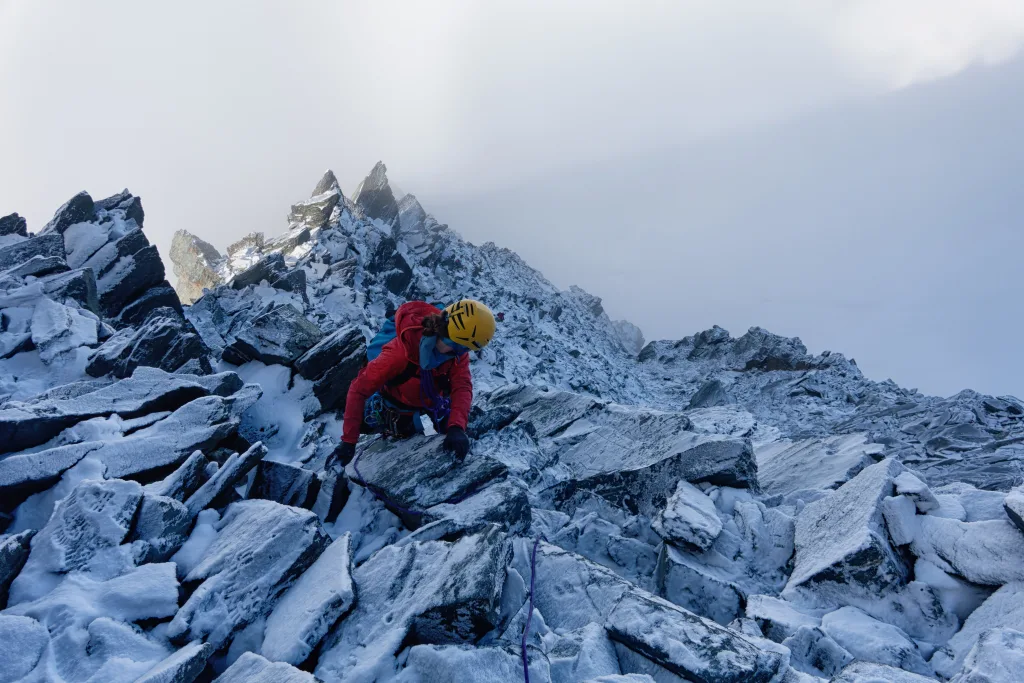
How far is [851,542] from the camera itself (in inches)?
197

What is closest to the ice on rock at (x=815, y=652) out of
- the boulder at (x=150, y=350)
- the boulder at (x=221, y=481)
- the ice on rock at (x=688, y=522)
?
the ice on rock at (x=688, y=522)

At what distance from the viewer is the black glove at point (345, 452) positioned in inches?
242

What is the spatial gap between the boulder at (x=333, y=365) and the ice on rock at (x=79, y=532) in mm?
3736

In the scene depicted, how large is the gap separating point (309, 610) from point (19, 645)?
68.4 inches

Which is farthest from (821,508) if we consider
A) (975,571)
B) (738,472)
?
(975,571)

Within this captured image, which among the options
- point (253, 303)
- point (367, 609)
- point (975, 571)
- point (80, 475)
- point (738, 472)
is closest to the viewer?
point (367, 609)

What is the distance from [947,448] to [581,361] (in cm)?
2092

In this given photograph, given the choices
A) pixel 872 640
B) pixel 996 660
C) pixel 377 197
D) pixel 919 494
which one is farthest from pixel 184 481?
pixel 377 197

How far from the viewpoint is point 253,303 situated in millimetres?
15273

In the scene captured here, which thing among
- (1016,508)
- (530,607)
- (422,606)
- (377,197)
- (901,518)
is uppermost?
(377,197)

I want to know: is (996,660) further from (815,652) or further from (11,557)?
(11,557)

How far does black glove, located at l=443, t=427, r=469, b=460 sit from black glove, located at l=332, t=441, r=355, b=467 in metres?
1.15

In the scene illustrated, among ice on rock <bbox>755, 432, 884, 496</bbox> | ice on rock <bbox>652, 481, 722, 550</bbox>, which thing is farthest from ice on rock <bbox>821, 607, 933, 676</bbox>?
ice on rock <bbox>755, 432, 884, 496</bbox>

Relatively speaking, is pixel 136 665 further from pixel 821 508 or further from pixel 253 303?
pixel 253 303
